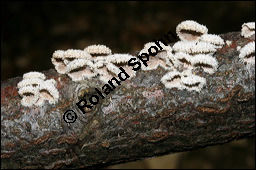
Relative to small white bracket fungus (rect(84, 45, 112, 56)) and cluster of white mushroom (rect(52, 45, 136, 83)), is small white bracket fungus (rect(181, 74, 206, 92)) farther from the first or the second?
small white bracket fungus (rect(84, 45, 112, 56))

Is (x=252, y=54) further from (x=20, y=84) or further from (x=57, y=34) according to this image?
(x=57, y=34)

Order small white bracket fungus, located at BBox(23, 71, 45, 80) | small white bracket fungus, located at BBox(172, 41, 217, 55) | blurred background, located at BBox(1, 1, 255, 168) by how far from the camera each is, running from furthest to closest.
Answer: blurred background, located at BBox(1, 1, 255, 168) → small white bracket fungus, located at BBox(23, 71, 45, 80) → small white bracket fungus, located at BBox(172, 41, 217, 55)

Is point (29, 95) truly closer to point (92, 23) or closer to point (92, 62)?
point (92, 62)

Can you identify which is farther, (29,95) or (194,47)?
(29,95)

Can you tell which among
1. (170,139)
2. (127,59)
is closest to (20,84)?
(127,59)

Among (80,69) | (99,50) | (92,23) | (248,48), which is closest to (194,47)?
(248,48)

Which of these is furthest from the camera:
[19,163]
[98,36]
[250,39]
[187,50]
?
[98,36]

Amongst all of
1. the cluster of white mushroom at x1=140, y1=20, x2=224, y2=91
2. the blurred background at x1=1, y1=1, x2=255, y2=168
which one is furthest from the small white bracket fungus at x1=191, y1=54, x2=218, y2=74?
the blurred background at x1=1, y1=1, x2=255, y2=168
